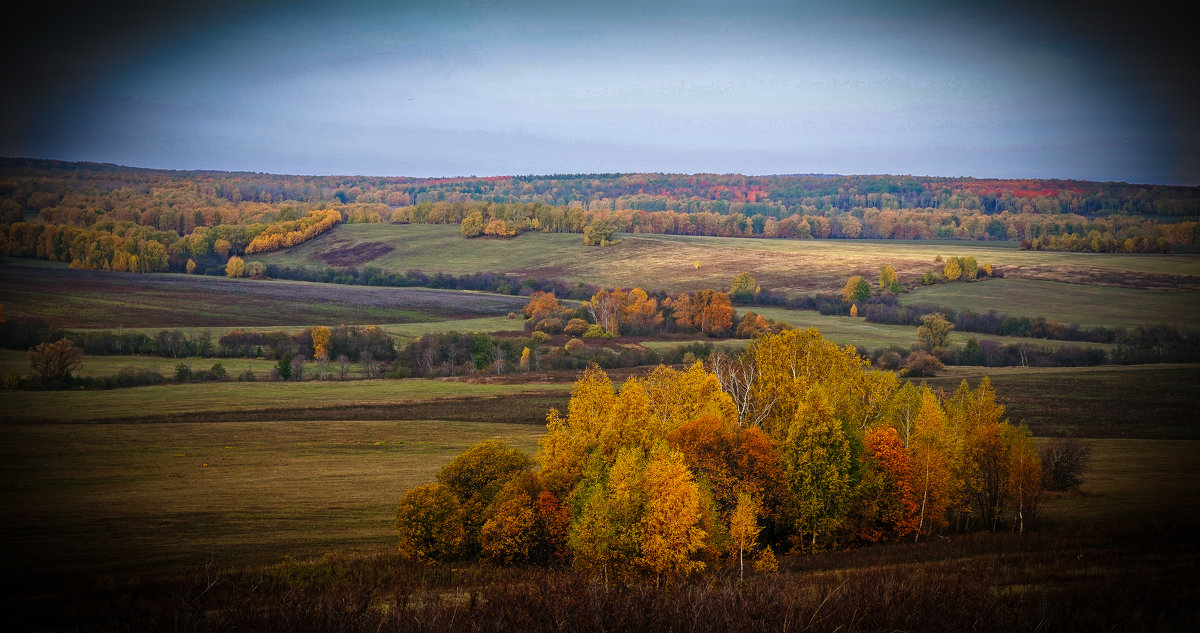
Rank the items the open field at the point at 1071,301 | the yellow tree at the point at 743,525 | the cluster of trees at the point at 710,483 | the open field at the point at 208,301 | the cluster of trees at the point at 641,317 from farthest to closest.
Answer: the cluster of trees at the point at 641,317 → the open field at the point at 1071,301 → the open field at the point at 208,301 → the yellow tree at the point at 743,525 → the cluster of trees at the point at 710,483

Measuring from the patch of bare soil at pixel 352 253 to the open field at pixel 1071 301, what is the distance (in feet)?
323

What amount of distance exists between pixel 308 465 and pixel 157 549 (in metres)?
18.1

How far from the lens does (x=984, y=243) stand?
157750 millimetres

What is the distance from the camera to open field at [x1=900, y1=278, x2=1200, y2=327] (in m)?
89.4

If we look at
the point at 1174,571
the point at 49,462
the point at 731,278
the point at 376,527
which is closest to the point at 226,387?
the point at 49,462

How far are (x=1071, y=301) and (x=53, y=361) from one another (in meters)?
113

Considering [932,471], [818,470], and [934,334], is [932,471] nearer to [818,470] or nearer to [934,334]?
[818,470]

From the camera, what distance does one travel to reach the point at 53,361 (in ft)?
222

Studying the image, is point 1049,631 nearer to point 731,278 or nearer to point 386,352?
point 386,352

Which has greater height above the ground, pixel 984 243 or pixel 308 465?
pixel 984 243

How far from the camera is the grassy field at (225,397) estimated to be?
60.4 metres

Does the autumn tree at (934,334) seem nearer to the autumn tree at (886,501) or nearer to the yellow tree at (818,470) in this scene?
the autumn tree at (886,501)

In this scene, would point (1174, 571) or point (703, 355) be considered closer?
point (1174, 571)

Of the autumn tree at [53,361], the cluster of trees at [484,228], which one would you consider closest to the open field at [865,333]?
the cluster of trees at [484,228]
